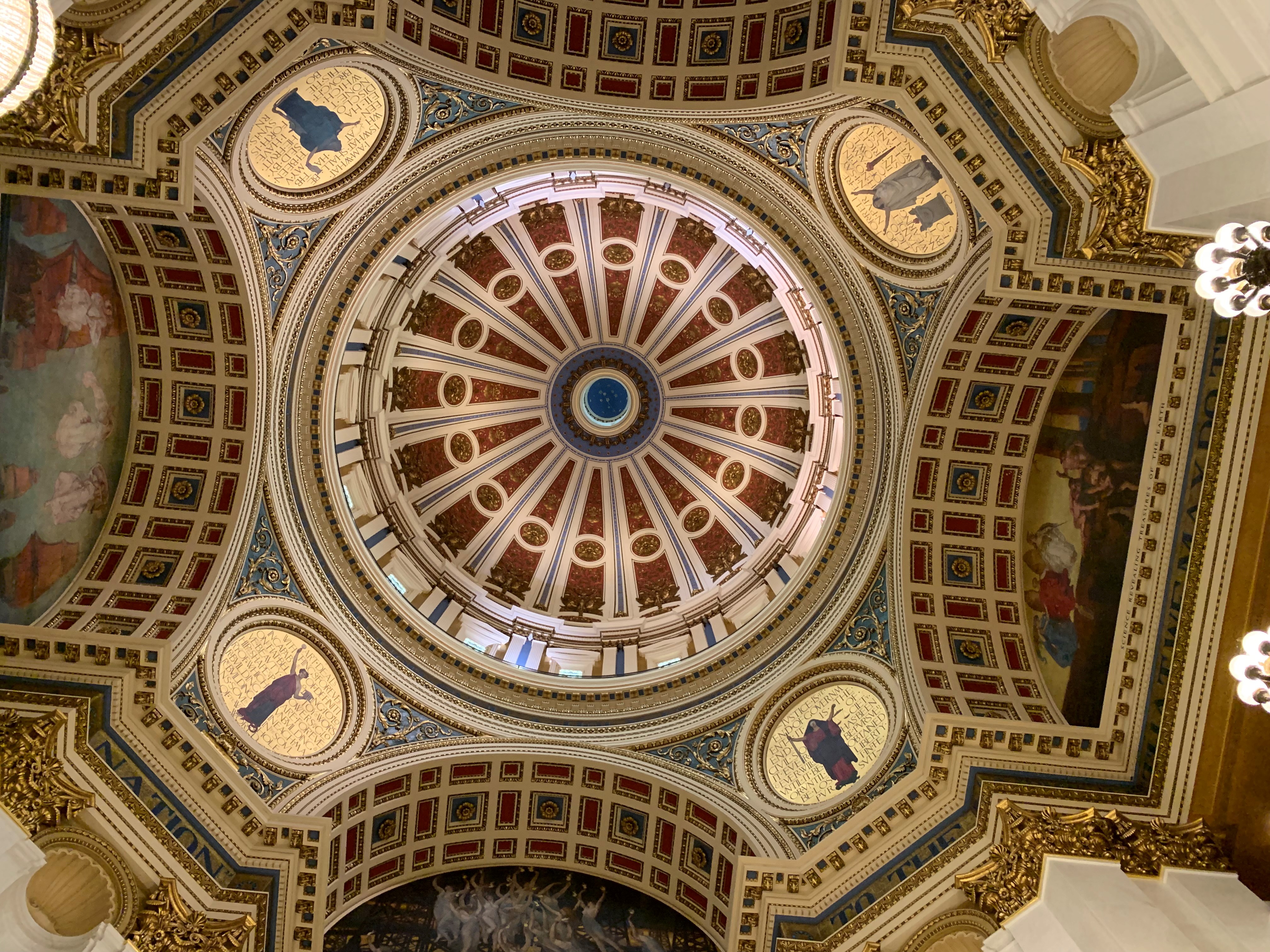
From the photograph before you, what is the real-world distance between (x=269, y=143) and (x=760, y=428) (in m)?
11.4

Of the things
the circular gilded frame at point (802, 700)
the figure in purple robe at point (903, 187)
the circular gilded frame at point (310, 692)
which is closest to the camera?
the figure in purple robe at point (903, 187)

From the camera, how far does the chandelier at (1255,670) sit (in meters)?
7.36

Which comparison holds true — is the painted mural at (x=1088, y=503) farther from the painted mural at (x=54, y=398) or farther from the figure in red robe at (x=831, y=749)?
the painted mural at (x=54, y=398)

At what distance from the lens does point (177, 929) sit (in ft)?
35.2

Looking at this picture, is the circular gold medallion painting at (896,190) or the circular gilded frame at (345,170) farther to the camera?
the circular gold medallion painting at (896,190)

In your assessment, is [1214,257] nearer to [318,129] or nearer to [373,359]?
[318,129]

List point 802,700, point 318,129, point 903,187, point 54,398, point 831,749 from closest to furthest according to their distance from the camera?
point 54,398 → point 318,129 → point 903,187 → point 831,749 → point 802,700

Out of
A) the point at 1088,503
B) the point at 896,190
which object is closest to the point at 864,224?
the point at 896,190

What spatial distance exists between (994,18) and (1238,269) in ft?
13.9

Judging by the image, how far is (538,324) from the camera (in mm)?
21391

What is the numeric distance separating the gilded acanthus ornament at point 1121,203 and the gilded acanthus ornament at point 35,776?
12.7 m

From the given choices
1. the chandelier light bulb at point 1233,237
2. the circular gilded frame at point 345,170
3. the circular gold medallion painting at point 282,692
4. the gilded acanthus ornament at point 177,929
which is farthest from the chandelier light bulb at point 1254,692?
the circular gold medallion painting at point 282,692

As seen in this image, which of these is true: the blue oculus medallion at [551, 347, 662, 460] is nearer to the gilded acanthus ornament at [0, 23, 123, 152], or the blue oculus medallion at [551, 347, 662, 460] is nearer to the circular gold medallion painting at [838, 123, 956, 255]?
the circular gold medallion painting at [838, 123, 956, 255]

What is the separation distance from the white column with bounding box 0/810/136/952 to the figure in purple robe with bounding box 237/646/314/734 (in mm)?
3981
